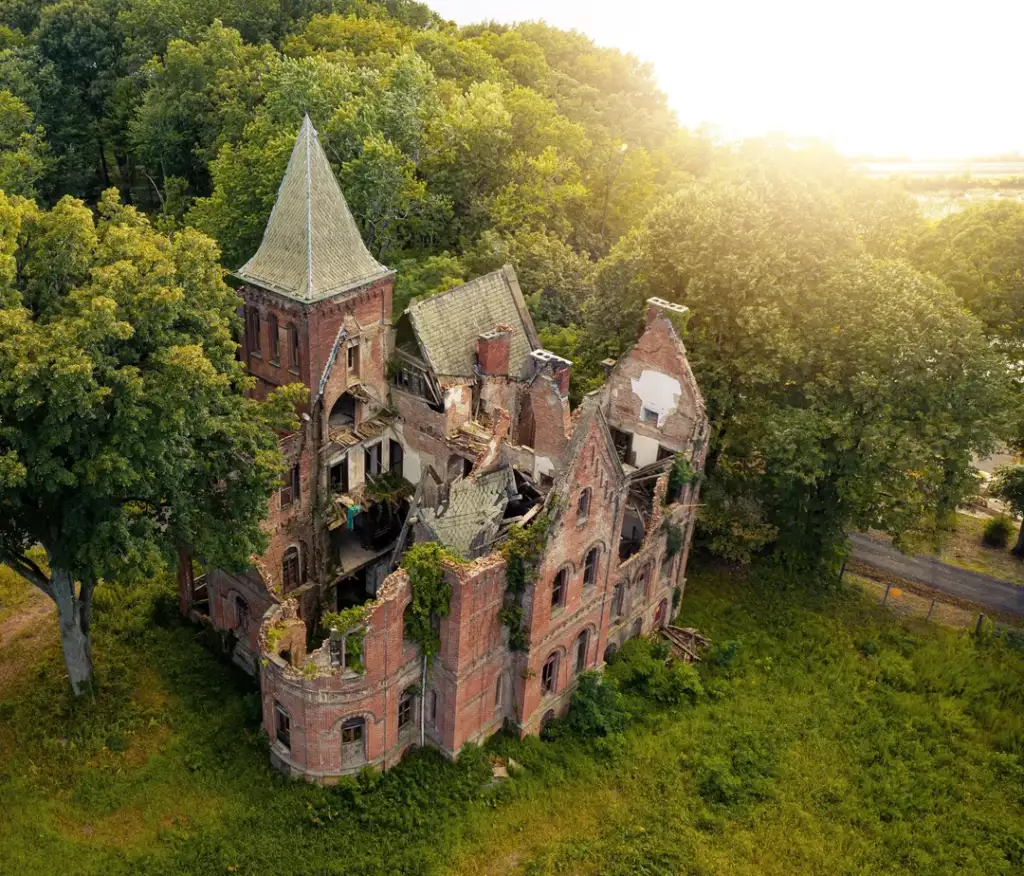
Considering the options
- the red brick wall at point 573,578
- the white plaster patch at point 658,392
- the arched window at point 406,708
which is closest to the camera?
the red brick wall at point 573,578

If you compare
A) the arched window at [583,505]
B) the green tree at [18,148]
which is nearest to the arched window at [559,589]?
the arched window at [583,505]

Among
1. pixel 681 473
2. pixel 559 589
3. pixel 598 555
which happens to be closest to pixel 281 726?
pixel 559 589

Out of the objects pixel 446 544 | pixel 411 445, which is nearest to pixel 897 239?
pixel 411 445

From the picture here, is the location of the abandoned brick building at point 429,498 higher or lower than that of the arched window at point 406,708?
higher

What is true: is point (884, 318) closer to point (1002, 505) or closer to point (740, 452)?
point (740, 452)

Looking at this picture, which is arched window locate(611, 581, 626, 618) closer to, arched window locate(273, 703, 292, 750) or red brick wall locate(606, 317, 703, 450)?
red brick wall locate(606, 317, 703, 450)

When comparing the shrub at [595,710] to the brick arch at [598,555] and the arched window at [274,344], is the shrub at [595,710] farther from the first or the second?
the arched window at [274,344]
